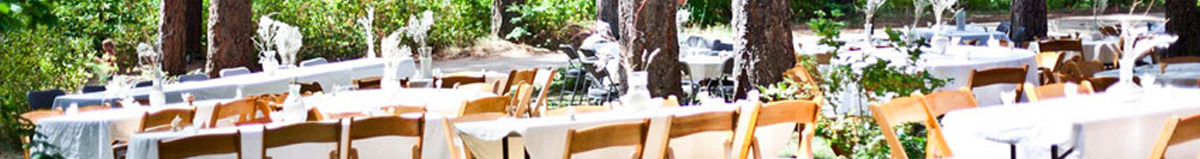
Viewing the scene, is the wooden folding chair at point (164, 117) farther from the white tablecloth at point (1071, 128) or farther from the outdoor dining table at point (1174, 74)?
the outdoor dining table at point (1174, 74)

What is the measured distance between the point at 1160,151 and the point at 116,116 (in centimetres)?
459

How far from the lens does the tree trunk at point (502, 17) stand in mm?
21469

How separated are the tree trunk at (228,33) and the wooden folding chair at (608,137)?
343 inches

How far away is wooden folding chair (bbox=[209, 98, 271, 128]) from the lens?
7764 millimetres

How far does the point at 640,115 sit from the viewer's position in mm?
6766

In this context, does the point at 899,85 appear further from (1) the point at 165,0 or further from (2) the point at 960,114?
(1) the point at 165,0

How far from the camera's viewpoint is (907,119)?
6809mm

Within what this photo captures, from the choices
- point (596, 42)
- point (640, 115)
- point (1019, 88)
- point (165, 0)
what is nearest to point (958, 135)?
point (640, 115)

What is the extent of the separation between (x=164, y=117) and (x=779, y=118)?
2789mm

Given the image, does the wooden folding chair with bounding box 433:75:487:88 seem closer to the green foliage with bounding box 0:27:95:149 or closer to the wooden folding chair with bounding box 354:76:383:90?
the wooden folding chair with bounding box 354:76:383:90

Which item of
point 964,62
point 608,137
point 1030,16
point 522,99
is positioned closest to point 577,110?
point 608,137

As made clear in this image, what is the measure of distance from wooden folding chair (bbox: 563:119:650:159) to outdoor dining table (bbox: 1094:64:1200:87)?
120 inches

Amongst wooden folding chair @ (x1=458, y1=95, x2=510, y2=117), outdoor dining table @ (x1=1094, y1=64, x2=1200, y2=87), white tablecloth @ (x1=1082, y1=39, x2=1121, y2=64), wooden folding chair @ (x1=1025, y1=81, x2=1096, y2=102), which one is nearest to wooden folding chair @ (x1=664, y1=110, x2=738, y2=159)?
wooden folding chair @ (x1=458, y1=95, x2=510, y2=117)

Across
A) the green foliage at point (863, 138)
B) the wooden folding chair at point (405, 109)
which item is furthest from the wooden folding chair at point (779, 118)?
the wooden folding chair at point (405, 109)
